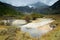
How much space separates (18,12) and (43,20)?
127 centimetres

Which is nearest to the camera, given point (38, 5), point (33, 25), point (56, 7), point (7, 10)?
point (33, 25)

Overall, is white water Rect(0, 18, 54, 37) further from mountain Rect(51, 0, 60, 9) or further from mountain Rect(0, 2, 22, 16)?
mountain Rect(51, 0, 60, 9)

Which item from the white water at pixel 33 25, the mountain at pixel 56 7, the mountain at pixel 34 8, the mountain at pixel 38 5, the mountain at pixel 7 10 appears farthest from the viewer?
the mountain at pixel 38 5

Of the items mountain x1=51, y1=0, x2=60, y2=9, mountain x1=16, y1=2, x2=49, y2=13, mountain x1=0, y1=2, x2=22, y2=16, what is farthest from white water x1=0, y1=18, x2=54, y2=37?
mountain x1=51, y1=0, x2=60, y2=9

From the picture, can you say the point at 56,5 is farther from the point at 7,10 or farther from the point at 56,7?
the point at 7,10

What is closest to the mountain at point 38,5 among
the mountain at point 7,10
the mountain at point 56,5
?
the mountain at point 56,5

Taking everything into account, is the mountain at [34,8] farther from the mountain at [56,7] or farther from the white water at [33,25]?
the white water at [33,25]

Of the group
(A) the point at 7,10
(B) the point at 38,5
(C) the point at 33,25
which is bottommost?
(C) the point at 33,25

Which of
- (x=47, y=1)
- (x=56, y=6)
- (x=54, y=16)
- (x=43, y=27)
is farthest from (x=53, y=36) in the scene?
(x=47, y=1)

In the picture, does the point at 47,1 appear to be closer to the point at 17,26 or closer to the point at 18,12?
the point at 18,12

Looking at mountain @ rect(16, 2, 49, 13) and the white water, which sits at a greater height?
mountain @ rect(16, 2, 49, 13)

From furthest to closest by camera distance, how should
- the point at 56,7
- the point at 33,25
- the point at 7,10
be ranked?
the point at 56,7
the point at 7,10
the point at 33,25

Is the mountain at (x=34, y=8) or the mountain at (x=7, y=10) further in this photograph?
the mountain at (x=34, y=8)

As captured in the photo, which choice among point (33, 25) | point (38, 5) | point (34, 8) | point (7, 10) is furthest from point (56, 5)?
point (7, 10)
